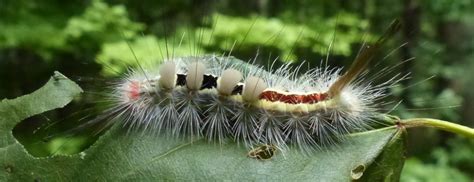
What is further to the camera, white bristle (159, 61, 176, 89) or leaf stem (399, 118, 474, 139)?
white bristle (159, 61, 176, 89)

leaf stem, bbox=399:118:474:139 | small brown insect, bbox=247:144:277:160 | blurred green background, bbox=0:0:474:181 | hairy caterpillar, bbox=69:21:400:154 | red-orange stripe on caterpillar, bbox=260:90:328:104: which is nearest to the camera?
leaf stem, bbox=399:118:474:139

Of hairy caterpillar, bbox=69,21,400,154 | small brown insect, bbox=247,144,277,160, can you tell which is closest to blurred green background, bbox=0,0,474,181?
hairy caterpillar, bbox=69,21,400,154

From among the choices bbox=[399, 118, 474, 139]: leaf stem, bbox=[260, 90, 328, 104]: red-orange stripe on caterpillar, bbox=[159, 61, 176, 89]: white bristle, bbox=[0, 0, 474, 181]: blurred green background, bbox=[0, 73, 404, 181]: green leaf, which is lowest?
bbox=[0, 0, 474, 181]: blurred green background

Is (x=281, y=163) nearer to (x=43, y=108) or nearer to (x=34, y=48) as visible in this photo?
(x=43, y=108)

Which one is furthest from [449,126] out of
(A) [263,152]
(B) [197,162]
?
(B) [197,162]

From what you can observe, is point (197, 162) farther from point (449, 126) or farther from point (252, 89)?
point (449, 126)

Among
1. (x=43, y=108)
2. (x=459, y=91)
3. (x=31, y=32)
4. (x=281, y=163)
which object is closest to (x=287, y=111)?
(x=281, y=163)

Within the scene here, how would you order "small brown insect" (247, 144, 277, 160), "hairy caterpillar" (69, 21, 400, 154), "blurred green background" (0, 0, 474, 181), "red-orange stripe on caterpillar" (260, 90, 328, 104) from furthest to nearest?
1. "blurred green background" (0, 0, 474, 181)
2. "red-orange stripe on caterpillar" (260, 90, 328, 104)
3. "hairy caterpillar" (69, 21, 400, 154)
4. "small brown insect" (247, 144, 277, 160)

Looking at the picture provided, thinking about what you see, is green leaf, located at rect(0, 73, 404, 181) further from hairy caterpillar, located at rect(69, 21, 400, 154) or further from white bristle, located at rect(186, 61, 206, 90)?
white bristle, located at rect(186, 61, 206, 90)
